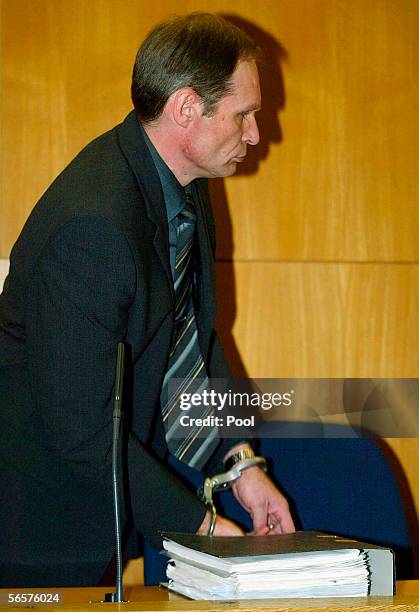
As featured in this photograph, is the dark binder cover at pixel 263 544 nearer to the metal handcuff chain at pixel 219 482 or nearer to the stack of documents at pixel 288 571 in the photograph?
the stack of documents at pixel 288 571

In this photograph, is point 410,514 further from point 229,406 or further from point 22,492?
point 22,492

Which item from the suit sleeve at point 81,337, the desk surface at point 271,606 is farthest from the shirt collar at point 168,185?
the desk surface at point 271,606

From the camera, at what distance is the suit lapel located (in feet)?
5.16

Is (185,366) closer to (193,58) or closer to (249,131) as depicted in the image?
(249,131)

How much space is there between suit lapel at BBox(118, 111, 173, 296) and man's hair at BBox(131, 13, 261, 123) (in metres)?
0.12

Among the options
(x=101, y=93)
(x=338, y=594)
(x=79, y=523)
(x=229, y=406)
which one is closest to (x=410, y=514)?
(x=229, y=406)

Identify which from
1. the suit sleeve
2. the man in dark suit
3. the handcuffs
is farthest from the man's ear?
the handcuffs

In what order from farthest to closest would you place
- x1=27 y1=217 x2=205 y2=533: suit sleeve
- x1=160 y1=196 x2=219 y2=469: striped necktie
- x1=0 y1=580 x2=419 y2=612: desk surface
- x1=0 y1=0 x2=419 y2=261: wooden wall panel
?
x1=0 y1=0 x2=419 y2=261: wooden wall panel < x1=160 y1=196 x2=219 y2=469: striped necktie < x1=27 y1=217 x2=205 y2=533: suit sleeve < x1=0 y1=580 x2=419 y2=612: desk surface

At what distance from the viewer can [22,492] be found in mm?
1639

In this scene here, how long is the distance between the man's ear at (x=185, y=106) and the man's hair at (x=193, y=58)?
0.01 m

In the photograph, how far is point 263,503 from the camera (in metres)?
1.67

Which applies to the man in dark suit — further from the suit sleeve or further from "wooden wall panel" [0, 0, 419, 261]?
"wooden wall panel" [0, 0, 419, 261]

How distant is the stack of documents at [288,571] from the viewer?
1.01 m

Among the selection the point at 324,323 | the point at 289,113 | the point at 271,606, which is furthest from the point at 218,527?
the point at 289,113
